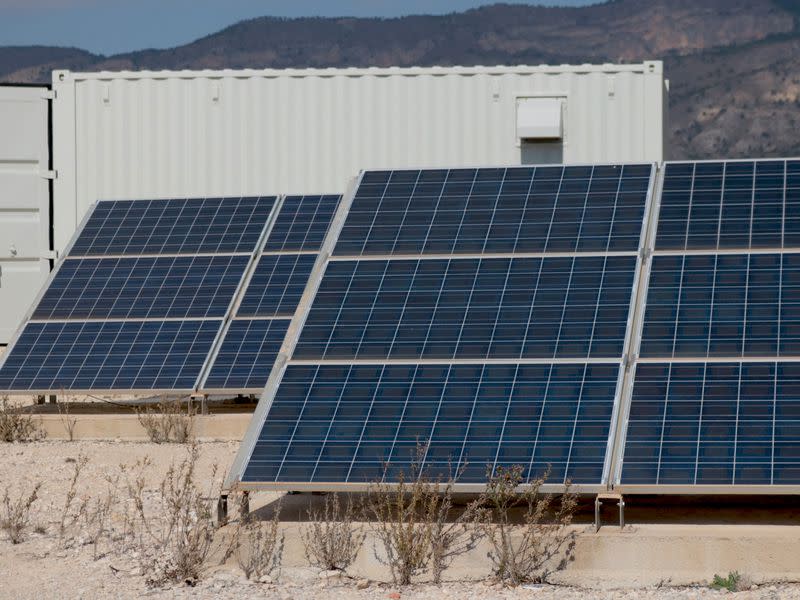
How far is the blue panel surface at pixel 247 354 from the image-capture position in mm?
16516

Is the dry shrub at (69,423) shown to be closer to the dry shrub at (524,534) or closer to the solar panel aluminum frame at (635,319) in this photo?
the solar panel aluminum frame at (635,319)

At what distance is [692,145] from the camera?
384ft

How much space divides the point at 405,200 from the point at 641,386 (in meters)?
3.42

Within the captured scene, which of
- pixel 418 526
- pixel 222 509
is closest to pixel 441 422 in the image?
pixel 418 526

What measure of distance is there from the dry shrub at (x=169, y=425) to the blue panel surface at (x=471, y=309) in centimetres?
410

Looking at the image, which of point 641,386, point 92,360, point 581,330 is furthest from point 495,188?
point 92,360

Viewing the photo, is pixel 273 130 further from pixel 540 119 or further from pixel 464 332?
pixel 464 332

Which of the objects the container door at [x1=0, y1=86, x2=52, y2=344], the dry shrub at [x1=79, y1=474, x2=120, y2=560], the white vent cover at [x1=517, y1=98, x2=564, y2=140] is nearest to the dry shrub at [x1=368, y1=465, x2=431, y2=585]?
the dry shrub at [x1=79, y1=474, x2=120, y2=560]

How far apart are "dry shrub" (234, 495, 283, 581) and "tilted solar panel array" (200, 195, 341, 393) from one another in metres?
5.75

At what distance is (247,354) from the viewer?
17.0 m

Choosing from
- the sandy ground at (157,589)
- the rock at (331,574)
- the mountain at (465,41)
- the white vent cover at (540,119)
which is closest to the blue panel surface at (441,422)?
the rock at (331,574)

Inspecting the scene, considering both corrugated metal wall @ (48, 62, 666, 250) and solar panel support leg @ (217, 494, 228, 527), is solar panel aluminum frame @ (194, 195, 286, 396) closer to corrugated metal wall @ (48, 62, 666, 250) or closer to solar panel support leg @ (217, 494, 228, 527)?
corrugated metal wall @ (48, 62, 666, 250)

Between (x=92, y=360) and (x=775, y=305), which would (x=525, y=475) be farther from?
(x=92, y=360)

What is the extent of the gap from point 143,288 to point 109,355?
4.84 feet
